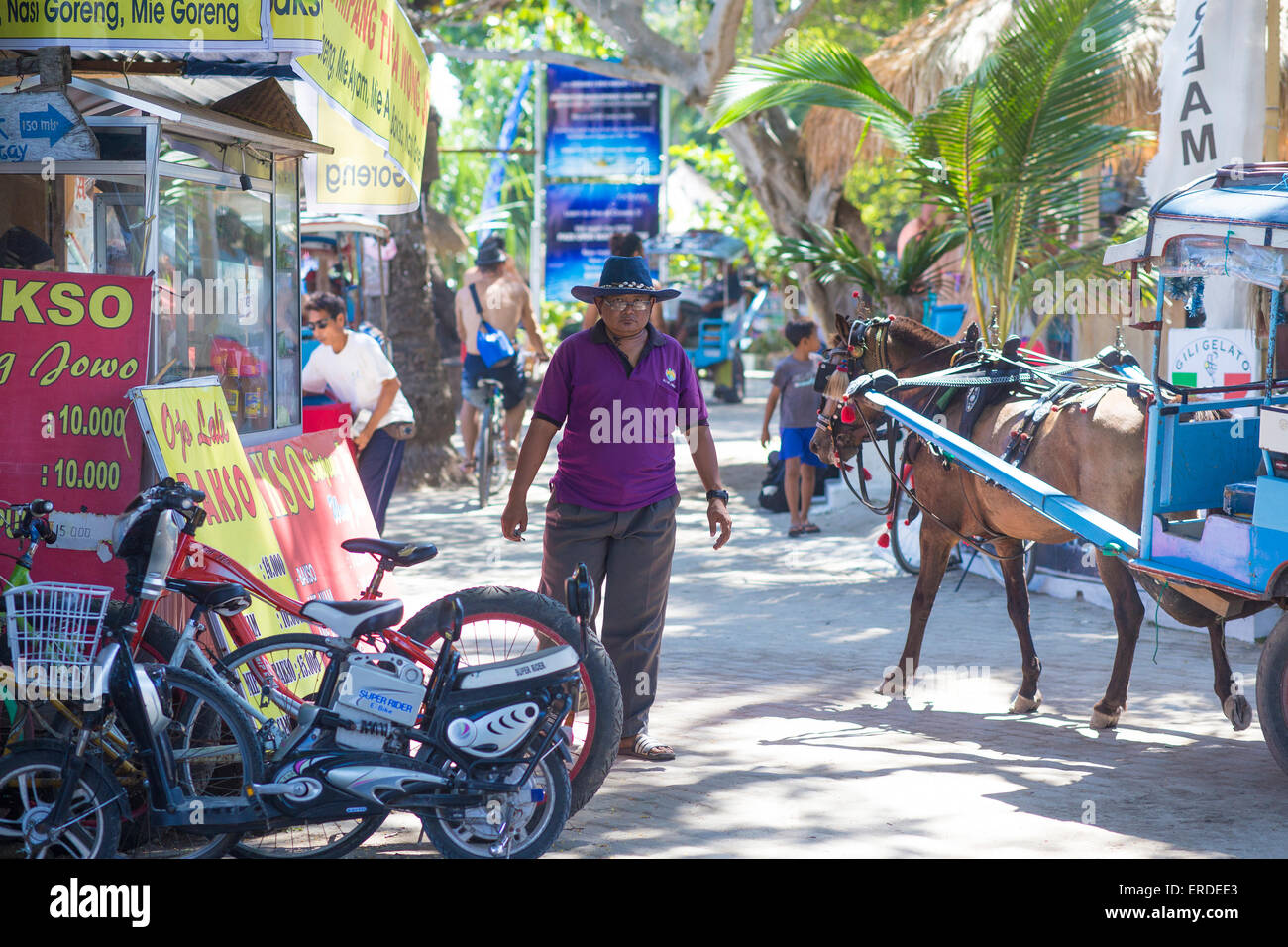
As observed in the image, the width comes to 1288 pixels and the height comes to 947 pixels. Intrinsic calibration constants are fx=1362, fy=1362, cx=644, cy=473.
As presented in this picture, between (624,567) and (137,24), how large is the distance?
277cm

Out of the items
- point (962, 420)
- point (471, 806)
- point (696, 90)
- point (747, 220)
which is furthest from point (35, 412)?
point (747, 220)

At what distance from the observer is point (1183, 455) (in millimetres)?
5469

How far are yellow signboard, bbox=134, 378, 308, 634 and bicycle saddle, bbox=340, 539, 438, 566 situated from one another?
24.8 inches

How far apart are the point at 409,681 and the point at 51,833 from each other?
1118 millimetres

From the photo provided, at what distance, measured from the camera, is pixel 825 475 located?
540 inches

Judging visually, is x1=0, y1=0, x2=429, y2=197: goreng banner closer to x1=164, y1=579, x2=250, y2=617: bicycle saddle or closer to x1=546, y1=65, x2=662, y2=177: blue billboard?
x1=164, y1=579, x2=250, y2=617: bicycle saddle

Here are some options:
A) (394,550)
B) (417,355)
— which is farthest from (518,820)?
(417,355)

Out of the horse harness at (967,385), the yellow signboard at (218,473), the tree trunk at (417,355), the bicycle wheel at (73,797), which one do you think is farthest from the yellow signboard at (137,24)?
the tree trunk at (417,355)

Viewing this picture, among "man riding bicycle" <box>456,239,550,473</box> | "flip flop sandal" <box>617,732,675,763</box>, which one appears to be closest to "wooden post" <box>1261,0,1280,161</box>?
"flip flop sandal" <box>617,732,675,763</box>

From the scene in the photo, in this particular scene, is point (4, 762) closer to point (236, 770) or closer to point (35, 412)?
point (236, 770)

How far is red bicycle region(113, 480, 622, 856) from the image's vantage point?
4207mm

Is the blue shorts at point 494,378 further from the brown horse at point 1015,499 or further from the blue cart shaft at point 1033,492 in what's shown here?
the blue cart shaft at point 1033,492

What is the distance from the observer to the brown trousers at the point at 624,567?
557 centimetres

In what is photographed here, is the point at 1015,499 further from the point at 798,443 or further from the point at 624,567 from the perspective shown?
the point at 798,443
